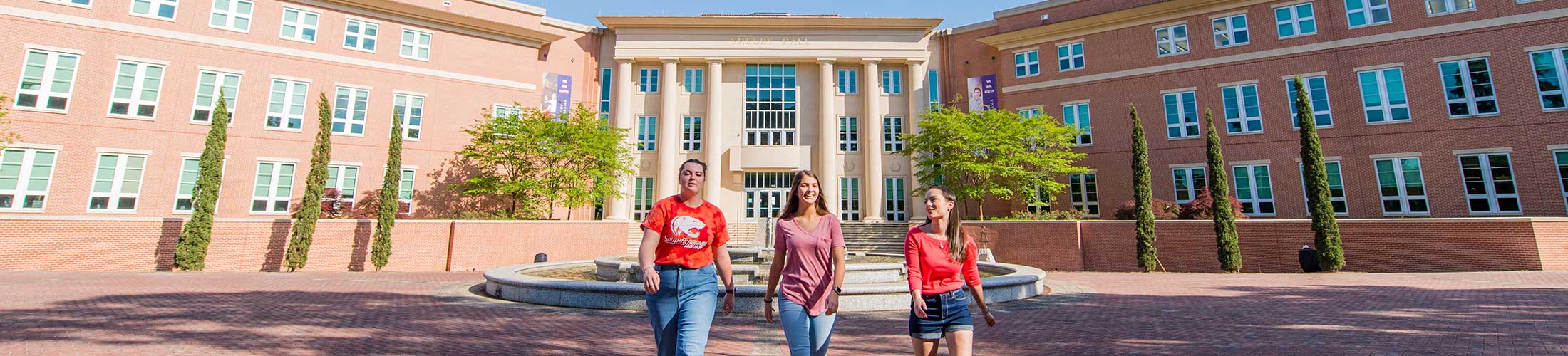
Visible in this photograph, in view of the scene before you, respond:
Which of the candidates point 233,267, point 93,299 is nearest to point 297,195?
point 233,267

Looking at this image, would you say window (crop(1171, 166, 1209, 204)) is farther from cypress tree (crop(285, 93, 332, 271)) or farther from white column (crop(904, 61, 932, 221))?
cypress tree (crop(285, 93, 332, 271))

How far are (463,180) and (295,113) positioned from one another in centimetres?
635

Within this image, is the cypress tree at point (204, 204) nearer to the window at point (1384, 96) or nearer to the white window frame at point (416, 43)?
the white window frame at point (416, 43)

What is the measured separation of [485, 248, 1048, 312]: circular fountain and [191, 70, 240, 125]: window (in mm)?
17858

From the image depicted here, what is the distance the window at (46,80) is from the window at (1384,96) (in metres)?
44.9

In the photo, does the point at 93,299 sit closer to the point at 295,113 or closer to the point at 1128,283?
the point at 295,113

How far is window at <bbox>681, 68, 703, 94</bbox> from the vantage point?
32.5m

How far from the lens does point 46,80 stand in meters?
20.1

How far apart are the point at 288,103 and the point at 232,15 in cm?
370

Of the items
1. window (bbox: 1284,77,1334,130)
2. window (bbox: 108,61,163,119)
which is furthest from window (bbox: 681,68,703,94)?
window (bbox: 1284,77,1334,130)

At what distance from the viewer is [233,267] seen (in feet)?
61.7

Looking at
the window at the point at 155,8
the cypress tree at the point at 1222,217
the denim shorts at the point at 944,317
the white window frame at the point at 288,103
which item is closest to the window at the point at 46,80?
the window at the point at 155,8

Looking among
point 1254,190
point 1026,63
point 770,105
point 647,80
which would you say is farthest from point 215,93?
point 1254,190

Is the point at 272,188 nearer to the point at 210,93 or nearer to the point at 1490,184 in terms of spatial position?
the point at 210,93
